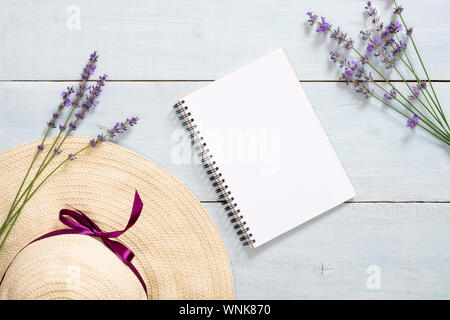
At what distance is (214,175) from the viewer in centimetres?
78

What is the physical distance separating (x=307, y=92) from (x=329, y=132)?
84mm

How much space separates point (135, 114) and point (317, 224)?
0.39 meters

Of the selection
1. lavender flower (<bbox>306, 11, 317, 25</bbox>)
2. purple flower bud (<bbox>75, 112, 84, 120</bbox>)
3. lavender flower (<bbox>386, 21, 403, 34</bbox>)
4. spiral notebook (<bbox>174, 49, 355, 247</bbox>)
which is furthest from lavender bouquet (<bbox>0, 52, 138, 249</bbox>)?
lavender flower (<bbox>386, 21, 403, 34</bbox>)

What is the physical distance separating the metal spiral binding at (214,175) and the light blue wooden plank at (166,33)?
0.24 feet

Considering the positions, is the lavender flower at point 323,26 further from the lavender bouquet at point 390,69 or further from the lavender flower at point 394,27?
the lavender flower at point 394,27

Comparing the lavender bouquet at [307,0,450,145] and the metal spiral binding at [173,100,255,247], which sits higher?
the lavender bouquet at [307,0,450,145]

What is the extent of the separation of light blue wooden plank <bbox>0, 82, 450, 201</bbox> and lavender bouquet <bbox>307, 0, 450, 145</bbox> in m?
0.02

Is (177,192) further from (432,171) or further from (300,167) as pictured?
(432,171)

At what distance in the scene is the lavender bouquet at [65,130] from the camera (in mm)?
742

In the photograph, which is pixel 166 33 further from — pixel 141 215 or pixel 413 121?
pixel 413 121

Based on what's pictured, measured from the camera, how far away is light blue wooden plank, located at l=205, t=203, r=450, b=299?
80 centimetres

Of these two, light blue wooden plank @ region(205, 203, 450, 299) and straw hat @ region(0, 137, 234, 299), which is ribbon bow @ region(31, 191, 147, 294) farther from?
light blue wooden plank @ region(205, 203, 450, 299)

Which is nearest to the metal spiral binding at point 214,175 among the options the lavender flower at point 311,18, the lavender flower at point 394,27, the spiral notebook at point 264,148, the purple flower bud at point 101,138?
the spiral notebook at point 264,148
